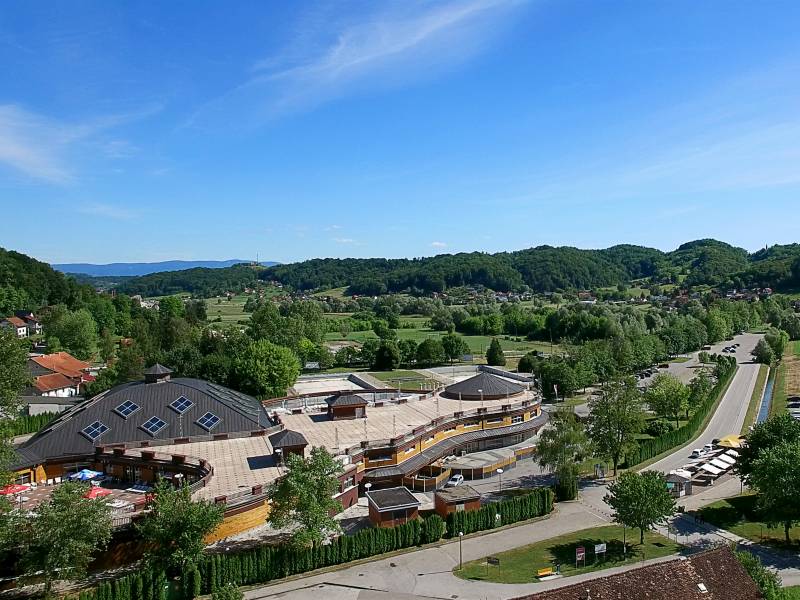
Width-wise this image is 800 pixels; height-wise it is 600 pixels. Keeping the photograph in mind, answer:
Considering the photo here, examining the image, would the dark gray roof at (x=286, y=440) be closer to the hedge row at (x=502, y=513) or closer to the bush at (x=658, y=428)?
the hedge row at (x=502, y=513)

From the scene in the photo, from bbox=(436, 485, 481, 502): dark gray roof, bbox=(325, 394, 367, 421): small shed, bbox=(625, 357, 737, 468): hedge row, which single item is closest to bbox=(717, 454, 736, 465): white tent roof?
bbox=(625, 357, 737, 468): hedge row

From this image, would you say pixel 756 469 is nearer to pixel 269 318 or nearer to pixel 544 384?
pixel 544 384

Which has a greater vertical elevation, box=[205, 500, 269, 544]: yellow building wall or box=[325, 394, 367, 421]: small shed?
box=[325, 394, 367, 421]: small shed

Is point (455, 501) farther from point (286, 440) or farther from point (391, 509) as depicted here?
point (286, 440)

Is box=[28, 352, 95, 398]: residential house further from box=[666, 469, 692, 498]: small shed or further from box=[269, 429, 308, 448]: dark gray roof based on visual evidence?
box=[666, 469, 692, 498]: small shed

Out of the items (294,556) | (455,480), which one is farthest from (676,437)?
(294,556)

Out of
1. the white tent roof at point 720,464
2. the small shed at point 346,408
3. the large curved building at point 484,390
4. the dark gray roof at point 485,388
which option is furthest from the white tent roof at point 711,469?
the small shed at point 346,408
